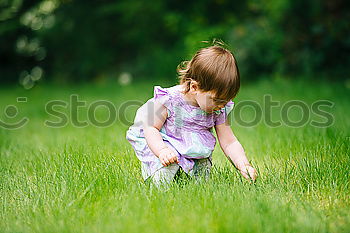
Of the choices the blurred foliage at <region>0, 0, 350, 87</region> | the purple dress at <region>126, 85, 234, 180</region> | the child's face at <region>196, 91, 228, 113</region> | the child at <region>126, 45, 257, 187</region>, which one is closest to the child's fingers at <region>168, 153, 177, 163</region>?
the child at <region>126, 45, 257, 187</region>

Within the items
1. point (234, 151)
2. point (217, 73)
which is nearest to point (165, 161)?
point (234, 151)

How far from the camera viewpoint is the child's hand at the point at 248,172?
255 centimetres

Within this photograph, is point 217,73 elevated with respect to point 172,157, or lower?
elevated

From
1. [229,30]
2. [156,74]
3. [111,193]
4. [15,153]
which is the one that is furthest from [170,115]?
[156,74]

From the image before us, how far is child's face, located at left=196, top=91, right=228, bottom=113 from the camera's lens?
2.62 meters

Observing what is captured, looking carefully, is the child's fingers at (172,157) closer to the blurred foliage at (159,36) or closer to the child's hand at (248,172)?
the child's hand at (248,172)

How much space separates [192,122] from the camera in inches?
110

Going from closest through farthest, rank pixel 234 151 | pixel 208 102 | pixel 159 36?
pixel 208 102, pixel 234 151, pixel 159 36

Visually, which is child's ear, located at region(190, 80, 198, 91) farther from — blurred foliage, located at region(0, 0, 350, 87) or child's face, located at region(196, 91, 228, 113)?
blurred foliage, located at region(0, 0, 350, 87)

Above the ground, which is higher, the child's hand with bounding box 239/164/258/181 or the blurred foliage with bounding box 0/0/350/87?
the blurred foliage with bounding box 0/0/350/87

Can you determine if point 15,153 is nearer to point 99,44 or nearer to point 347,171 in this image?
point 347,171

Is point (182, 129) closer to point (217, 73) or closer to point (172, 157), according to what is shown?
point (172, 157)

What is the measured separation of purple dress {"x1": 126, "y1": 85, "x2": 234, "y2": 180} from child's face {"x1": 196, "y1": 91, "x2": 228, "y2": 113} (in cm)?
9

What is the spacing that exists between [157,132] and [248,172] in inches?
22.5
